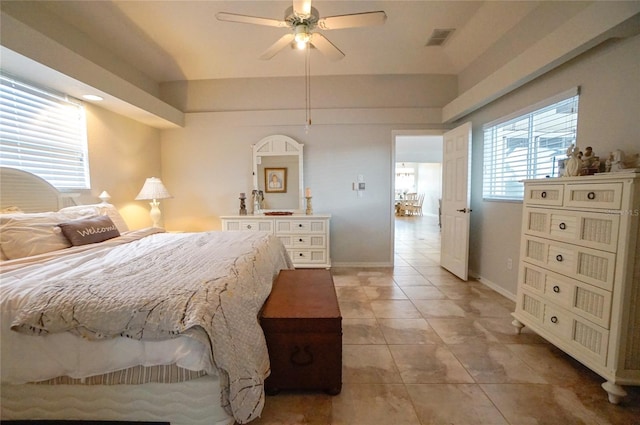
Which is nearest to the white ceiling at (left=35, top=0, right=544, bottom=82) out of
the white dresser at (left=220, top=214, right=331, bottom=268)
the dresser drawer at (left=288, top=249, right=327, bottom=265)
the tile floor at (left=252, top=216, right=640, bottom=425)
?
the white dresser at (left=220, top=214, right=331, bottom=268)

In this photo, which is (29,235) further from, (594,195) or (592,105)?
(592,105)

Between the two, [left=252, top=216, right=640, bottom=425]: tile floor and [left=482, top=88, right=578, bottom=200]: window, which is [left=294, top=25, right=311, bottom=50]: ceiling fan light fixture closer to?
[left=482, top=88, right=578, bottom=200]: window

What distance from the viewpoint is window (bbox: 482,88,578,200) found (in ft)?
7.39

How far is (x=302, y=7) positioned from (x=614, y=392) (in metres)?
3.04

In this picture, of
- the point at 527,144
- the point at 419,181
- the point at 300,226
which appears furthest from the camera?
the point at 419,181

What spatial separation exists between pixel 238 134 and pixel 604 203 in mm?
4020

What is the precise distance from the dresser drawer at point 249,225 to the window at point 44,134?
1.62 m

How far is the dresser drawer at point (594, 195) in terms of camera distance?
4.69ft

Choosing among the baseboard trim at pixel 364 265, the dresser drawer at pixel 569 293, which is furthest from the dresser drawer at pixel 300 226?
the dresser drawer at pixel 569 293

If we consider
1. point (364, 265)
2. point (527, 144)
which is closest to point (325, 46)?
point (527, 144)

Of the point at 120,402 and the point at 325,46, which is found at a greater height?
the point at 325,46

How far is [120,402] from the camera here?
115 cm

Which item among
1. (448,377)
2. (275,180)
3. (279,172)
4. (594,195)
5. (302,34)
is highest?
(302,34)

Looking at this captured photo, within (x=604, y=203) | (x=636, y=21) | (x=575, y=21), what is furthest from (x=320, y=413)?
(x=575, y=21)
